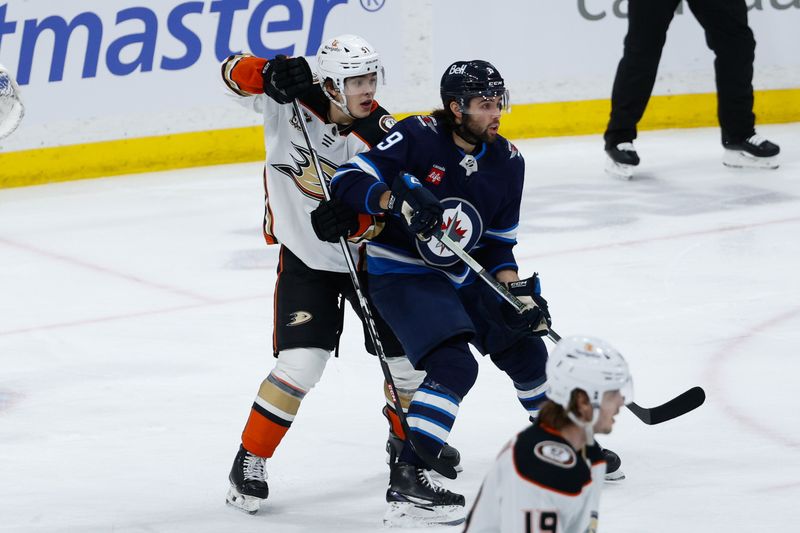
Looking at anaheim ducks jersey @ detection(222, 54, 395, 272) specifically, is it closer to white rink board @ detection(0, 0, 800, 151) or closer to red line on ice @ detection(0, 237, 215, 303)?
red line on ice @ detection(0, 237, 215, 303)

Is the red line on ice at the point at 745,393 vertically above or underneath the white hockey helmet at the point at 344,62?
underneath

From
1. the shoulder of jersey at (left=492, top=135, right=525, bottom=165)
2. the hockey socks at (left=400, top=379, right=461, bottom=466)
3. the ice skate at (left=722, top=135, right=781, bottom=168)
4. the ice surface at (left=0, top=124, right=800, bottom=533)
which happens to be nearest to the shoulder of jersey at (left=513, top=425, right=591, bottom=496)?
the hockey socks at (left=400, top=379, right=461, bottom=466)

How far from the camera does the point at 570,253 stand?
5.18 m

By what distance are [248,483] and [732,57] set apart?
4.52 m

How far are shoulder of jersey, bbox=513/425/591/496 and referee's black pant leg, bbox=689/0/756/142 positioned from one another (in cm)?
522

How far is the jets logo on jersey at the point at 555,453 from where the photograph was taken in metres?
1.73

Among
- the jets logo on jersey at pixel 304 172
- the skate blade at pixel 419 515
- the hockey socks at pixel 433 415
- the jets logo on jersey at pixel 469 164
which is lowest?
the skate blade at pixel 419 515

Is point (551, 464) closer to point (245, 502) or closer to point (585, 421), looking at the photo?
point (585, 421)

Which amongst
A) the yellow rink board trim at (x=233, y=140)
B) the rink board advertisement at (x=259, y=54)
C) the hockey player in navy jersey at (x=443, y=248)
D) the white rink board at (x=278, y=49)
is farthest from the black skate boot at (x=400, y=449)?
the yellow rink board trim at (x=233, y=140)

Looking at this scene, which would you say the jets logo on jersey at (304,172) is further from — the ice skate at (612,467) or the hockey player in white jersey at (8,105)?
the ice skate at (612,467)

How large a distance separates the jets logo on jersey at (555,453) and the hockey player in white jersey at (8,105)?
1850mm

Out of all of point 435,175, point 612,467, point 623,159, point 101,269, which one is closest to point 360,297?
point 435,175

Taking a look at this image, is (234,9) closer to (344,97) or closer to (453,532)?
(344,97)

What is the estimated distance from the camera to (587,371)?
5.74ft
